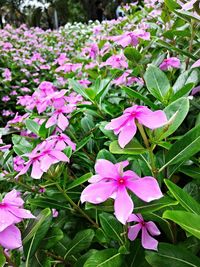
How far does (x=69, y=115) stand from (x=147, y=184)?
1.84 ft

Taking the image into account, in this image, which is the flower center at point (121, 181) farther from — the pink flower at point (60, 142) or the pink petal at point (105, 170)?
the pink flower at point (60, 142)

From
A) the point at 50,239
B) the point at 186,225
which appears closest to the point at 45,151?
the point at 50,239

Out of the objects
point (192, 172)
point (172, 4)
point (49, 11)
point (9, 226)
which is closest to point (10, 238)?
point (9, 226)

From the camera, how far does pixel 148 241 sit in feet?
2.24

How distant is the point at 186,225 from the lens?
1.55ft

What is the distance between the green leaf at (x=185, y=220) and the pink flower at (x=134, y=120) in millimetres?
171

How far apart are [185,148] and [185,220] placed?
22 centimetres

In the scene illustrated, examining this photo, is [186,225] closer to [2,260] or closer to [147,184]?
[147,184]

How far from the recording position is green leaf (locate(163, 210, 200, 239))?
467 mm

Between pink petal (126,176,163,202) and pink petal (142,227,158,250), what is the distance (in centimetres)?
13

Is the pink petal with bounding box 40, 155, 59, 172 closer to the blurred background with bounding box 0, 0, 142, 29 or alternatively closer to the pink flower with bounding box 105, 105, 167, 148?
the pink flower with bounding box 105, 105, 167, 148

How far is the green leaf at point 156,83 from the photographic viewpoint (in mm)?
895

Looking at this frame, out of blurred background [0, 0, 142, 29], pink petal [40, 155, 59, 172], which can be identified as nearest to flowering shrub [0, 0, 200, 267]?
pink petal [40, 155, 59, 172]

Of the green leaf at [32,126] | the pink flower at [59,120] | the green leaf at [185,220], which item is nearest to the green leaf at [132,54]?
the pink flower at [59,120]
